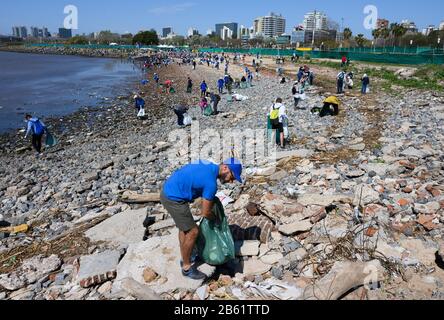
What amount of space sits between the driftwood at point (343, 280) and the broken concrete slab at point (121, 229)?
277 cm

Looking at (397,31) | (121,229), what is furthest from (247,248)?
(397,31)

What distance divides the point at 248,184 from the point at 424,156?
3.85 meters

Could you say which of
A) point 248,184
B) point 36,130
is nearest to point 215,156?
point 248,184

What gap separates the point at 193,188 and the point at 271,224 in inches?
74.0

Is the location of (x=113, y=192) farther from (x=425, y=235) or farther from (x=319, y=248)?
(x=425, y=235)

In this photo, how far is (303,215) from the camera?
207 inches

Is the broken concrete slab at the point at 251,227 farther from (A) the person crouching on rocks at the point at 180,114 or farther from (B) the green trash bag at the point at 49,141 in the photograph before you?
(B) the green trash bag at the point at 49,141

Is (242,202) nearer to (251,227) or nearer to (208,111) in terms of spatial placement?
(251,227)

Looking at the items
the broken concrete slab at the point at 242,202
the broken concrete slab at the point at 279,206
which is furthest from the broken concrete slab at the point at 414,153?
the broken concrete slab at the point at 242,202

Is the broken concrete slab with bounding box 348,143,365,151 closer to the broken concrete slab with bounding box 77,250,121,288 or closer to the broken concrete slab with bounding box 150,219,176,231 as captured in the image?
the broken concrete slab with bounding box 150,219,176,231

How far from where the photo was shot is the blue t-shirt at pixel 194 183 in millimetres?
3594

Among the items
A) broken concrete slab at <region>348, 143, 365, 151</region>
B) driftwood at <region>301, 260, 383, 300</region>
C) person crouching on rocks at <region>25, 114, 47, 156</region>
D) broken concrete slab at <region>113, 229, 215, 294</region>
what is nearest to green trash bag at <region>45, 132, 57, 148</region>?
person crouching on rocks at <region>25, 114, 47, 156</region>

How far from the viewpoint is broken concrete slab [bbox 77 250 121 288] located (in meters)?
4.23

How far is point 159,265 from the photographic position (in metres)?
4.38
